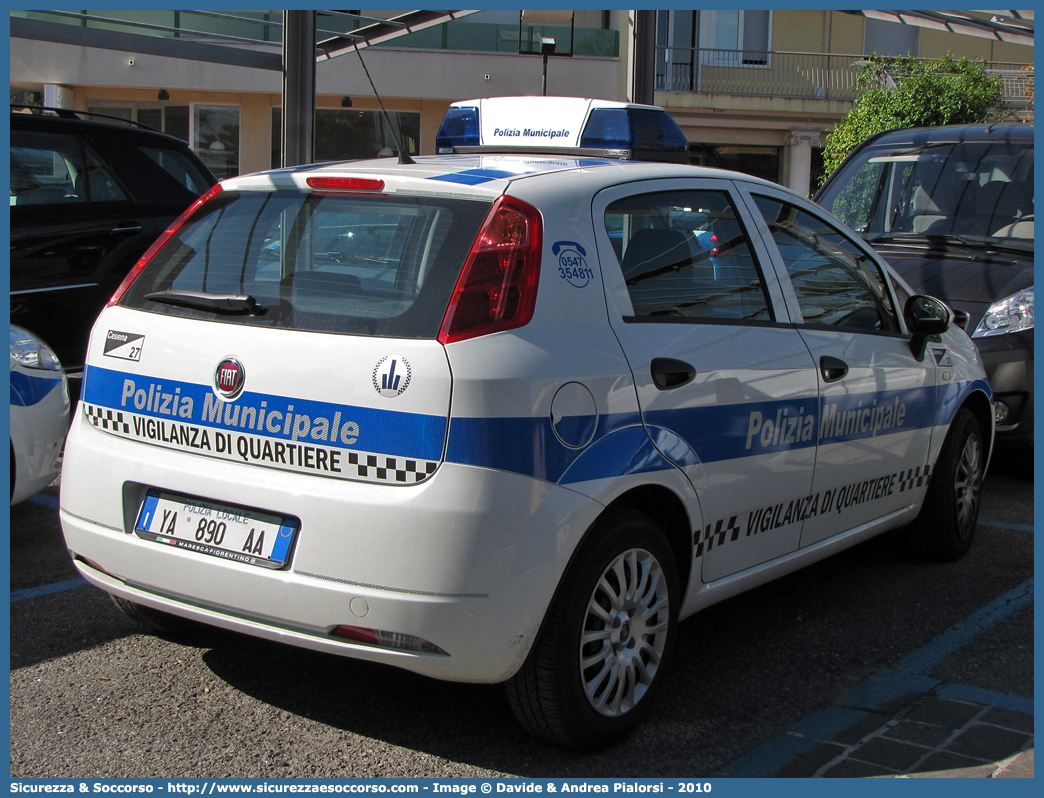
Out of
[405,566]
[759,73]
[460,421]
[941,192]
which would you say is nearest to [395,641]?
[405,566]

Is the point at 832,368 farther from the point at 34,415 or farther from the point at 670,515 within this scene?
the point at 34,415

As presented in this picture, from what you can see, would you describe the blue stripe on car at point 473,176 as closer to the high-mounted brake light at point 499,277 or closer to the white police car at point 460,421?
the white police car at point 460,421

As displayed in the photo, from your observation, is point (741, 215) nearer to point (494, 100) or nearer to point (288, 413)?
point (288, 413)

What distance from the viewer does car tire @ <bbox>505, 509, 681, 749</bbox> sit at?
306cm

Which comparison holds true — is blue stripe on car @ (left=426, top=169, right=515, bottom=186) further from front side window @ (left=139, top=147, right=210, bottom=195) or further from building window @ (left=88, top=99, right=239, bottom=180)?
building window @ (left=88, top=99, right=239, bottom=180)

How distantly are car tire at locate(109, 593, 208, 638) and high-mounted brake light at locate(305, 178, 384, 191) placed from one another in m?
1.55

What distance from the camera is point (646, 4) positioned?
9039mm

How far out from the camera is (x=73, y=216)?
6.96 m

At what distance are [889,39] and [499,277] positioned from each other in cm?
3016

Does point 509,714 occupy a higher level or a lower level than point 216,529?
lower

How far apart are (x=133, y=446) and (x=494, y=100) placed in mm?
3507

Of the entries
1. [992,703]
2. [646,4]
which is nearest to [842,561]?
[992,703]

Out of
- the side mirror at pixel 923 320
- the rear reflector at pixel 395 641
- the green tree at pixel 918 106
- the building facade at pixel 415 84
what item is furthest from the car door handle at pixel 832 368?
the building facade at pixel 415 84

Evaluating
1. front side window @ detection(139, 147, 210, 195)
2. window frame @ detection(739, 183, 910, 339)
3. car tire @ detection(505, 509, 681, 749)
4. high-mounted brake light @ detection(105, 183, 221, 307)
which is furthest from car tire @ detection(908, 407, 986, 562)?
front side window @ detection(139, 147, 210, 195)
